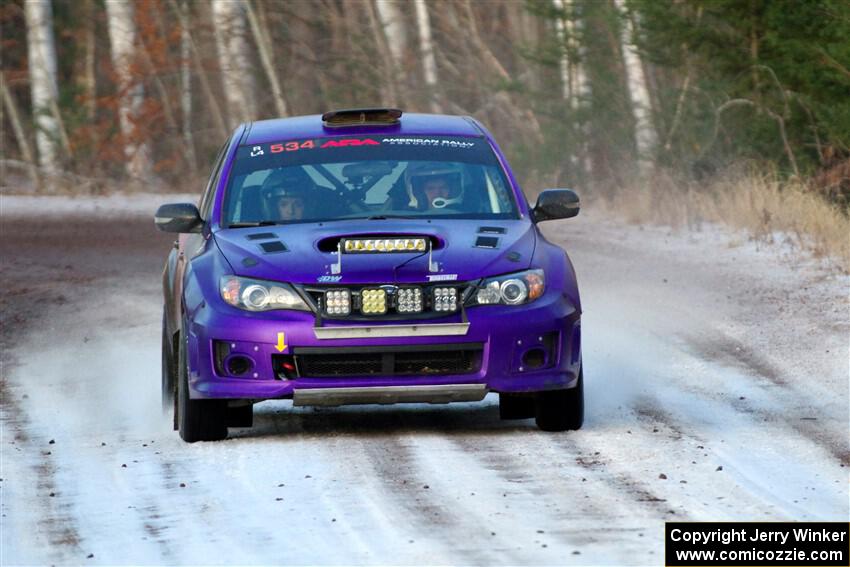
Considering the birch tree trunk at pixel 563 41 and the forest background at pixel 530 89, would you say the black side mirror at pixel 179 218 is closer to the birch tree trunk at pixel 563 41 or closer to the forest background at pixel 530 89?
the forest background at pixel 530 89

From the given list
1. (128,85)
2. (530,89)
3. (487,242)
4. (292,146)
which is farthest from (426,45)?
(487,242)

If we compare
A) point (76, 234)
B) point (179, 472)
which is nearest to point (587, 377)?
point (179, 472)

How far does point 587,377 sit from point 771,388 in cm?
124

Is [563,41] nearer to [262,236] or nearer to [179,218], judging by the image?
[179,218]

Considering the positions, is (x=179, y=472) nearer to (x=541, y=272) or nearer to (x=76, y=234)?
(x=541, y=272)

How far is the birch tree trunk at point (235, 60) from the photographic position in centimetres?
3750

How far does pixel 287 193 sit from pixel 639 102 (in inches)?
763

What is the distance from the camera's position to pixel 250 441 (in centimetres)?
964

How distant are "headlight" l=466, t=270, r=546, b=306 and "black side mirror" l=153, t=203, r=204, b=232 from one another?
1.83 metres

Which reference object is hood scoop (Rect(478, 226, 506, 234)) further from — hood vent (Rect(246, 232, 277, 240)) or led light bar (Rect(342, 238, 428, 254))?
hood vent (Rect(246, 232, 277, 240))

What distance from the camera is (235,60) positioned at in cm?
3753

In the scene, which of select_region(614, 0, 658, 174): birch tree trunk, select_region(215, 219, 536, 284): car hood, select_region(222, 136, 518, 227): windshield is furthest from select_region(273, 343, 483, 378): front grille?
select_region(614, 0, 658, 174): birch tree trunk

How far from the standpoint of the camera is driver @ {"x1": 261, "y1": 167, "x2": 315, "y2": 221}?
1035 centimetres

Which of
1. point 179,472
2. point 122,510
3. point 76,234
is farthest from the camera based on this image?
point 76,234
